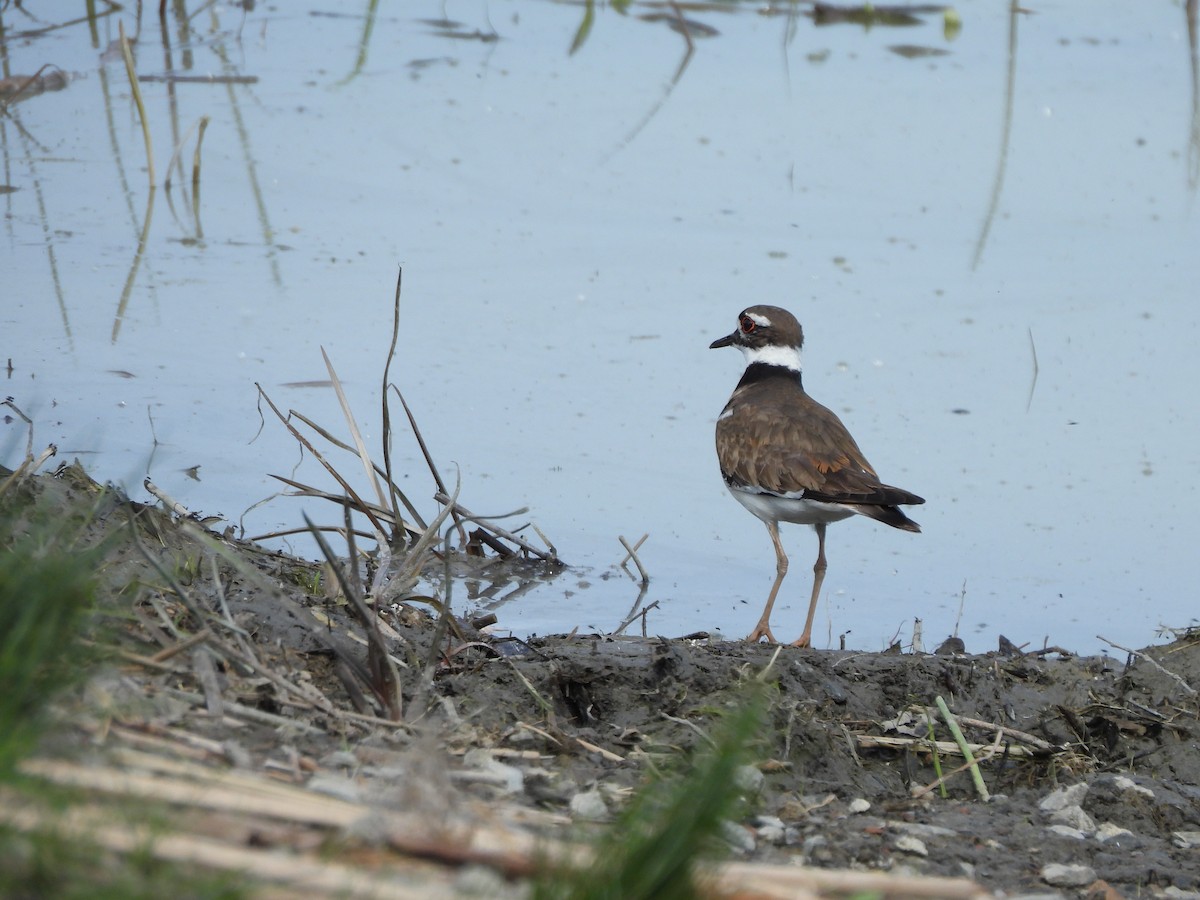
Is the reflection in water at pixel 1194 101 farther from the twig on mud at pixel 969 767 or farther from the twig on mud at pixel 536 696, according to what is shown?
the twig on mud at pixel 536 696

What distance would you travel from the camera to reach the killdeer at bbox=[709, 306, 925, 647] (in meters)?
6.89

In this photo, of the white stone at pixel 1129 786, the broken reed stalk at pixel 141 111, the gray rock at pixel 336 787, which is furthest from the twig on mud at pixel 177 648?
the broken reed stalk at pixel 141 111

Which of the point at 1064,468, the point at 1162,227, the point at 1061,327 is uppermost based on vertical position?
the point at 1162,227

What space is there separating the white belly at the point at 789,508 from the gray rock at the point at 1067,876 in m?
2.98

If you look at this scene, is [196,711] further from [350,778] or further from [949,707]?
[949,707]

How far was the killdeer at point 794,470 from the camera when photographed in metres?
6.89

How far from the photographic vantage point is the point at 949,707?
18.3 feet

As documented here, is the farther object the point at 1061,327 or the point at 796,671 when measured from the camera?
the point at 1061,327

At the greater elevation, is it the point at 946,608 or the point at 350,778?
the point at 946,608

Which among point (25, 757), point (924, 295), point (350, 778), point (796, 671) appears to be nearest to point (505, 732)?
point (350, 778)

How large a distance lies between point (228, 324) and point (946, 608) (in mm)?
4124

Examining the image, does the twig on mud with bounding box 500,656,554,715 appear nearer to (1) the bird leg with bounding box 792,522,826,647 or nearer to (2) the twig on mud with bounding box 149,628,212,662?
(2) the twig on mud with bounding box 149,628,212,662

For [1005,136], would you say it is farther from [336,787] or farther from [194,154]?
[336,787]

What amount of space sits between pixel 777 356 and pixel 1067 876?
4503mm
